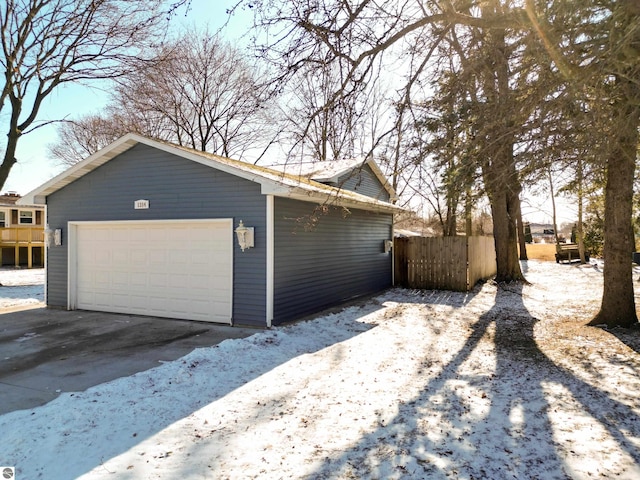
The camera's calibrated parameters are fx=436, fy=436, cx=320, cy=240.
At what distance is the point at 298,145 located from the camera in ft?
18.5

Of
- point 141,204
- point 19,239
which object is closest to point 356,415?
point 141,204

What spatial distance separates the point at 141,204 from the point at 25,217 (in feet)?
65.6

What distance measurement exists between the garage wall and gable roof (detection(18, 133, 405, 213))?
144mm

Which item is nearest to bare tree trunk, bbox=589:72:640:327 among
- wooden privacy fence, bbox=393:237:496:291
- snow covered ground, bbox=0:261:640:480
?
snow covered ground, bbox=0:261:640:480

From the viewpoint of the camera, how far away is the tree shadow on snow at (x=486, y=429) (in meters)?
2.96

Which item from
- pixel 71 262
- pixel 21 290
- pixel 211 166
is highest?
pixel 211 166

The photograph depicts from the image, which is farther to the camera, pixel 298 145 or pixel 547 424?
pixel 298 145

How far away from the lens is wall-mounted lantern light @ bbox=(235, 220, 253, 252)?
24.6 feet

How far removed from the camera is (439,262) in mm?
12914

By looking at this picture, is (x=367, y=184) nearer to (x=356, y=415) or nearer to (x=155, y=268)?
(x=155, y=268)

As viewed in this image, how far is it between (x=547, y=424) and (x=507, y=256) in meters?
11.0

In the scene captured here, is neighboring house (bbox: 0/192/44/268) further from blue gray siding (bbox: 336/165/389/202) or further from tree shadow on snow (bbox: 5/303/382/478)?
tree shadow on snow (bbox: 5/303/382/478)

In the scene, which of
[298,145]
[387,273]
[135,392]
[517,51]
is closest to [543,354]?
[517,51]

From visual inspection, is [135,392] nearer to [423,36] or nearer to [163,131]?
[423,36]
